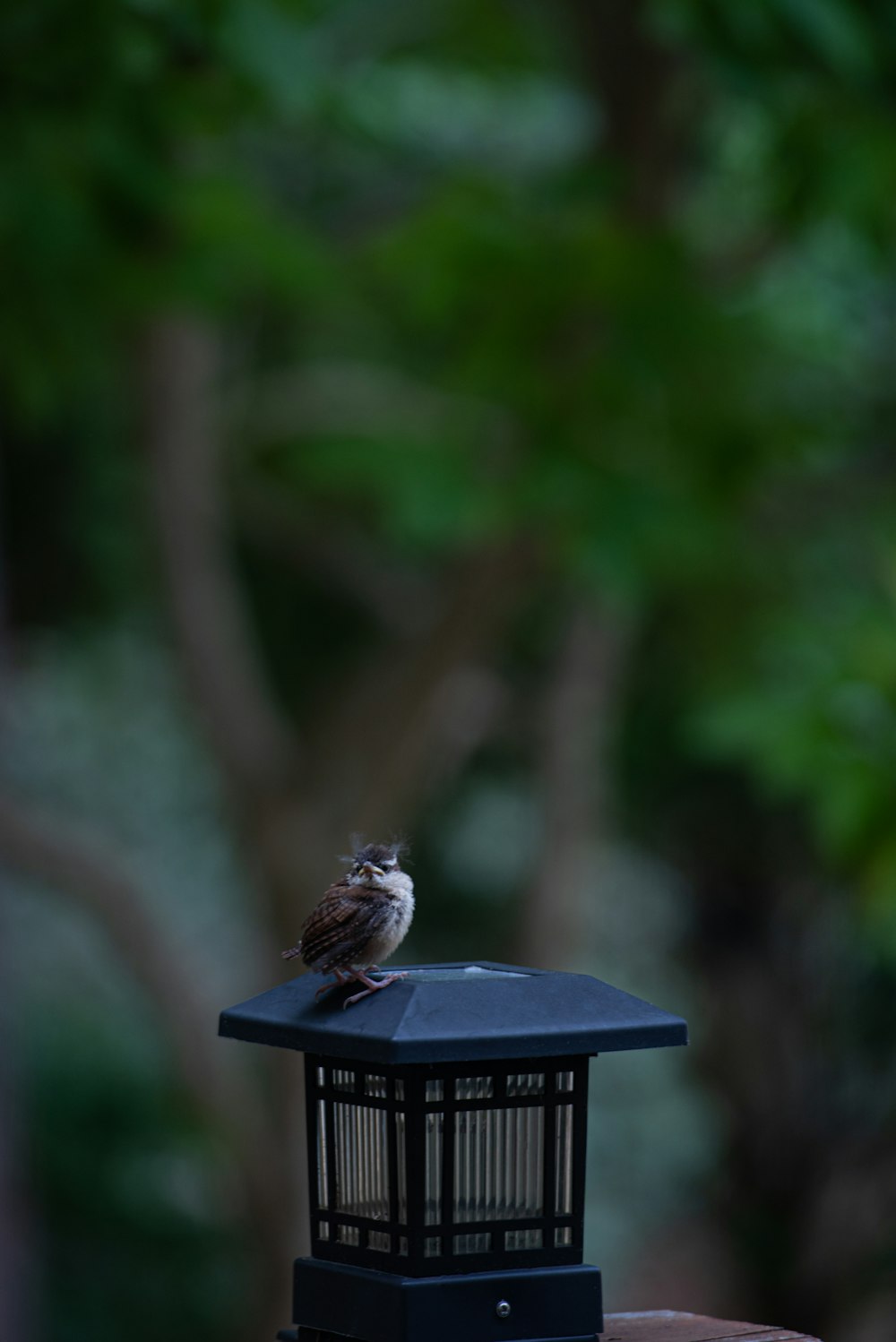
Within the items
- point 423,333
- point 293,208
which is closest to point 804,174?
point 423,333

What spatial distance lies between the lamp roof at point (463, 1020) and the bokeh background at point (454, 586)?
2.03 meters

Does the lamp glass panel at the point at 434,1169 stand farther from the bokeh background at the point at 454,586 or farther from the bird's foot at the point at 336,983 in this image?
the bokeh background at the point at 454,586

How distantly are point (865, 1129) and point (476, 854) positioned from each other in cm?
291

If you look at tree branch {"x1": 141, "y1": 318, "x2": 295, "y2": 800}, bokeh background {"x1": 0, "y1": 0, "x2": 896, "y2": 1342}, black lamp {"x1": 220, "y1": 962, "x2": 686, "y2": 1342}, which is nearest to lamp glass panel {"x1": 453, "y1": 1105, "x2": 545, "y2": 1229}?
black lamp {"x1": 220, "y1": 962, "x2": 686, "y2": 1342}

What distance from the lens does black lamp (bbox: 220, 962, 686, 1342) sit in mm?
1854

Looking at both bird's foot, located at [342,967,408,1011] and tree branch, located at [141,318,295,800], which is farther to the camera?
tree branch, located at [141,318,295,800]

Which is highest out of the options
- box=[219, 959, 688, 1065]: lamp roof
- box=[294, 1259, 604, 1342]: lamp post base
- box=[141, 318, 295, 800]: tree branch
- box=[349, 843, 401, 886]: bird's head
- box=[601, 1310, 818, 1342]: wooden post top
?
box=[141, 318, 295, 800]: tree branch

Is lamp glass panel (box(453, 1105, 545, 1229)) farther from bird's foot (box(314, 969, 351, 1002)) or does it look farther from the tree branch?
the tree branch

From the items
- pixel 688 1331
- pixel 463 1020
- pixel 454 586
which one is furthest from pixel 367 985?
pixel 454 586

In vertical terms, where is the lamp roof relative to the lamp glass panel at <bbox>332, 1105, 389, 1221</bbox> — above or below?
above

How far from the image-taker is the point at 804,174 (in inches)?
166

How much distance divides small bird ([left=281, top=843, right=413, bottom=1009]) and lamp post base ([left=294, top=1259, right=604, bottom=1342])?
309 mm

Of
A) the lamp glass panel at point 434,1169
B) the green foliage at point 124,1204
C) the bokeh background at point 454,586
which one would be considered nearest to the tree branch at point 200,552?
the bokeh background at point 454,586

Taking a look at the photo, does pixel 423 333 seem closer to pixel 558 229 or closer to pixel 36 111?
pixel 558 229
